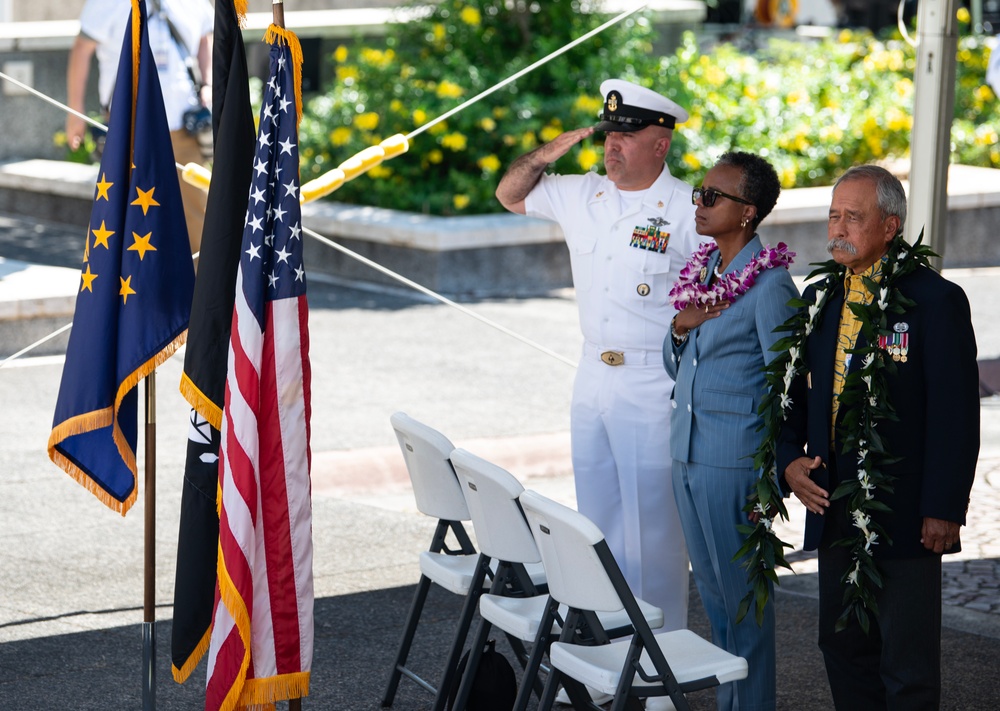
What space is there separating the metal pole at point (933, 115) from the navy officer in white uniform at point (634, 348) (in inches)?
78.8

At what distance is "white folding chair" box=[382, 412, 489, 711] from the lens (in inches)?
194

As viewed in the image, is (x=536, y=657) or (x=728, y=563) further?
(x=728, y=563)

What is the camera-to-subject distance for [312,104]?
14.1m

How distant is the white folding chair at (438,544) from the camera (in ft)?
Answer: 16.1

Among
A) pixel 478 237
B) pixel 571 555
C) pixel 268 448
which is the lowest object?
pixel 571 555

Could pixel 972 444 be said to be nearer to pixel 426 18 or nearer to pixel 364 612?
pixel 364 612

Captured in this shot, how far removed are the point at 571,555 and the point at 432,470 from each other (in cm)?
105

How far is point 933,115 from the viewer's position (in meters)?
6.85

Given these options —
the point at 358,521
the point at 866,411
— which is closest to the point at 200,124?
the point at 358,521

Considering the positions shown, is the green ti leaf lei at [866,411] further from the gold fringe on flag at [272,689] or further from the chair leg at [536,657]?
the gold fringe on flag at [272,689]

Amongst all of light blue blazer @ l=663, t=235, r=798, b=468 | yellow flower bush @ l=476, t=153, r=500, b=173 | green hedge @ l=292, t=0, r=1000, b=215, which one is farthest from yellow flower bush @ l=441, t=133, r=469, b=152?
light blue blazer @ l=663, t=235, r=798, b=468

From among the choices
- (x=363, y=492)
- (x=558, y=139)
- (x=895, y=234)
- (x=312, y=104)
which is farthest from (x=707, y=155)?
(x=895, y=234)

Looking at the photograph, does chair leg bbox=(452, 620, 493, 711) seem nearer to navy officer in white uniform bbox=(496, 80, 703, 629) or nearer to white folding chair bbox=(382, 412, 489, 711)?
white folding chair bbox=(382, 412, 489, 711)

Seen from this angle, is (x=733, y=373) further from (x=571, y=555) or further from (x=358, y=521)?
(x=358, y=521)
